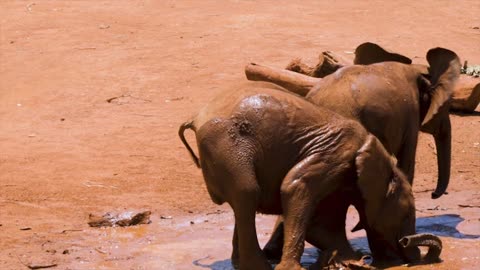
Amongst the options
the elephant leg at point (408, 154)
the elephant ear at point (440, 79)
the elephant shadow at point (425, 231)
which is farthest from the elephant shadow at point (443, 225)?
the elephant ear at point (440, 79)

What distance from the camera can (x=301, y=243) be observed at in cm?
832

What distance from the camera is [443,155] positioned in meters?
10.9

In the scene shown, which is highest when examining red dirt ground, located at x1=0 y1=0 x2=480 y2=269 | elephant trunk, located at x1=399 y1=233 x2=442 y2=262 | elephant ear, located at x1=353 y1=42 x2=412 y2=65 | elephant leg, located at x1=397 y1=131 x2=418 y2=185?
elephant ear, located at x1=353 y1=42 x2=412 y2=65

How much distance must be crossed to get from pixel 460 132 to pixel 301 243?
6.20 m

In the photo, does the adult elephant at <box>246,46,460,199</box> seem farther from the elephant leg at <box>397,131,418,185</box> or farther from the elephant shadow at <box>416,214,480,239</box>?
the elephant shadow at <box>416,214,480,239</box>

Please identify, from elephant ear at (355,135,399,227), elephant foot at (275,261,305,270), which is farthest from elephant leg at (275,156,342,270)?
elephant ear at (355,135,399,227)

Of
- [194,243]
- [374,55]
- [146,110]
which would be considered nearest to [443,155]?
[374,55]

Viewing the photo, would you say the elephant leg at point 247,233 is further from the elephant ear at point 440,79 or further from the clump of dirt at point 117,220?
the elephant ear at point 440,79

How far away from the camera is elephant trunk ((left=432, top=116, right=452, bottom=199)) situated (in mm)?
10727

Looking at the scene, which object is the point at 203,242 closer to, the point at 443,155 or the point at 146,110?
the point at 443,155

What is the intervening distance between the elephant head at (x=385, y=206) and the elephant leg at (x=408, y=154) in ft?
3.45

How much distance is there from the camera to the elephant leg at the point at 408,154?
9.99m

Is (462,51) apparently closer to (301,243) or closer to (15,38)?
(15,38)

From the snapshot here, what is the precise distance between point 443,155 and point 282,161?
296 cm
